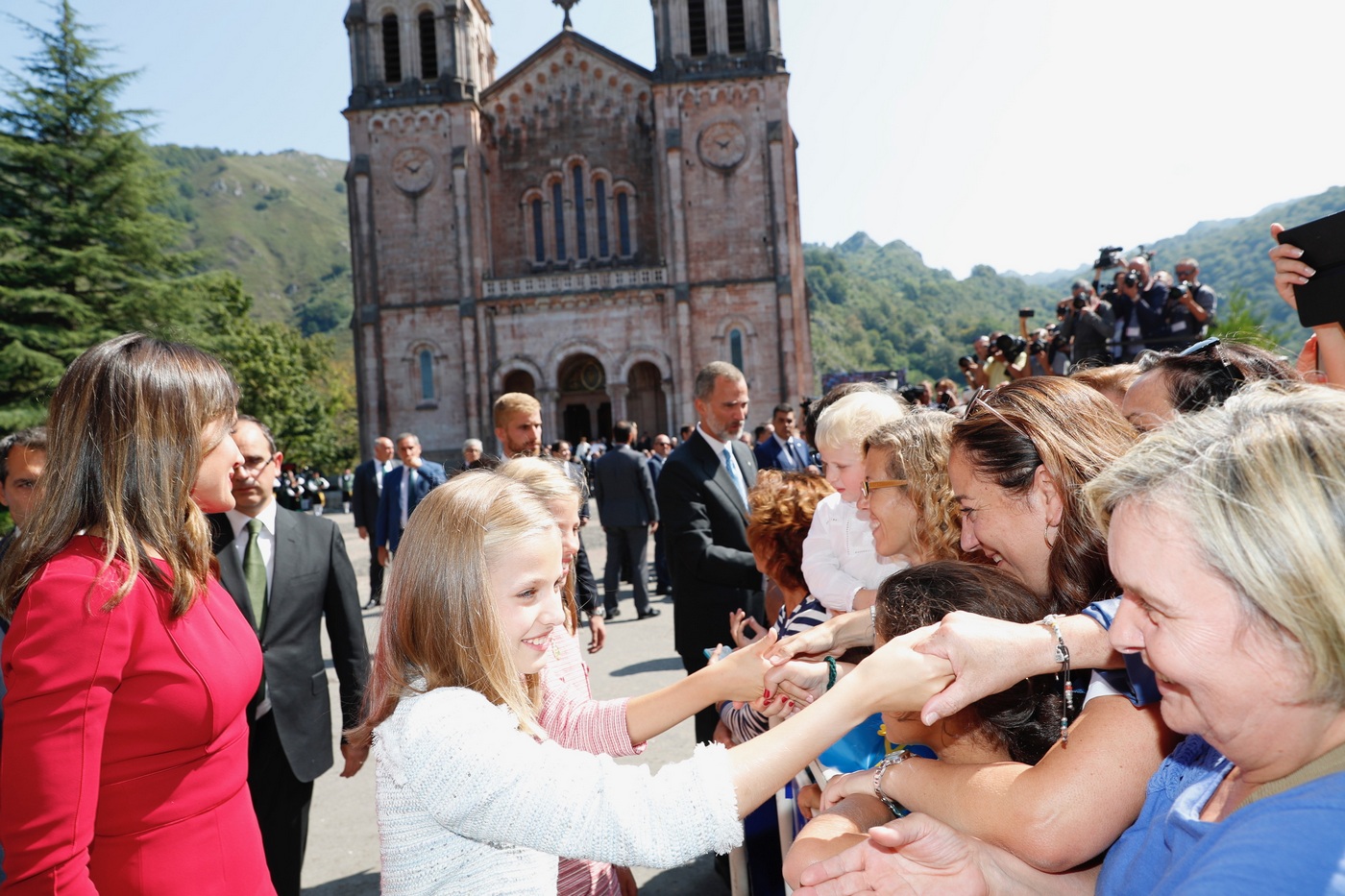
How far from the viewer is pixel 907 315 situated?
365ft

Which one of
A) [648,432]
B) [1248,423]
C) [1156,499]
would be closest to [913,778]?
[1156,499]

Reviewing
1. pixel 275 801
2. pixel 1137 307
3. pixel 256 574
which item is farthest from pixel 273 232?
pixel 275 801

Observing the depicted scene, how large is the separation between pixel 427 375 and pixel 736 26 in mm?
15924

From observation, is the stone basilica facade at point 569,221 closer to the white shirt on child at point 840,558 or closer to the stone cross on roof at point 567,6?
the stone cross on roof at point 567,6

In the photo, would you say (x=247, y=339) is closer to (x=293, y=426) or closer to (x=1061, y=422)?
(x=293, y=426)

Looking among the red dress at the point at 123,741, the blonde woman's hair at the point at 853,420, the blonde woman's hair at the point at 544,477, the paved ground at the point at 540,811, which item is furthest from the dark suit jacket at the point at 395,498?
the red dress at the point at 123,741

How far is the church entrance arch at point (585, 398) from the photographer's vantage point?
32.3 metres

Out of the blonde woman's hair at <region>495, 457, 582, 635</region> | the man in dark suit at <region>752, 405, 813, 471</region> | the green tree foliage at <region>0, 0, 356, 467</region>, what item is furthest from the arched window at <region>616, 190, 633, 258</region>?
the blonde woman's hair at <region>495, 457, 582, 635</region>

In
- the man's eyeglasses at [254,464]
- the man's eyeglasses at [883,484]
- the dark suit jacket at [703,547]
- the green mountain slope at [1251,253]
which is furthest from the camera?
the green mountain slope at [1251,253]

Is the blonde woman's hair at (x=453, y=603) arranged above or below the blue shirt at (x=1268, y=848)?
above

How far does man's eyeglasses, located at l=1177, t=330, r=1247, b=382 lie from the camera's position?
2.59m

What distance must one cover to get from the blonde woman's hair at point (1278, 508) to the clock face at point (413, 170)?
105 feet

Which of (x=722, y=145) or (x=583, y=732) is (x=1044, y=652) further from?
(x=722, y=145)

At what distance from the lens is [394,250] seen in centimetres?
3073
